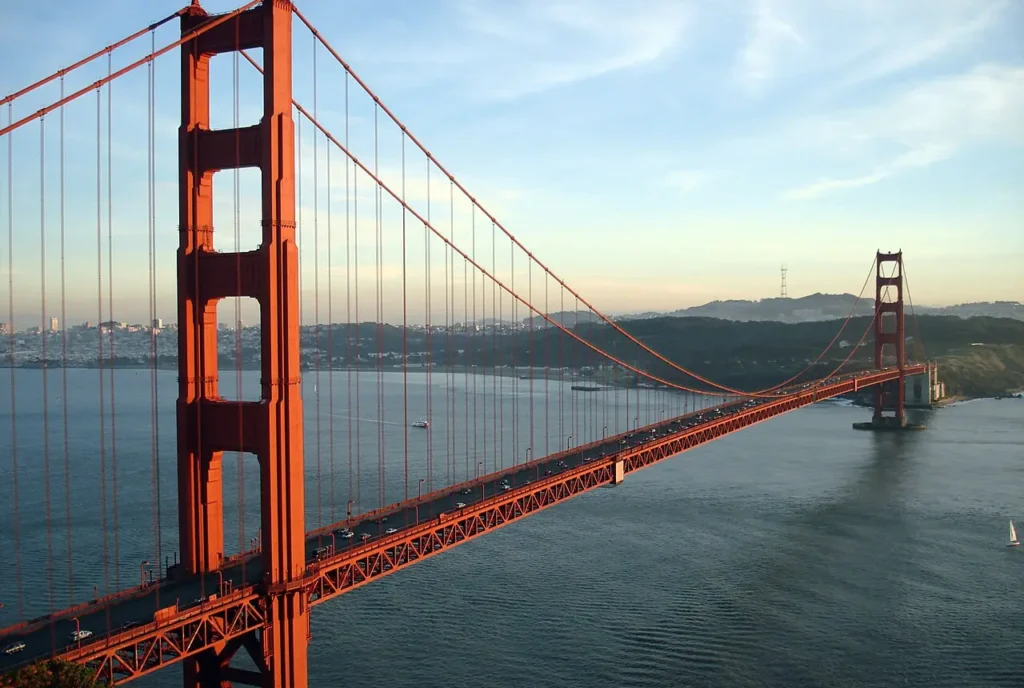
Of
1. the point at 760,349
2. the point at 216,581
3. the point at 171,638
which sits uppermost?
the point at 760,349

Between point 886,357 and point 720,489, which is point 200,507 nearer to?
point 720,489

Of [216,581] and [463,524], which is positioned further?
[463,524]

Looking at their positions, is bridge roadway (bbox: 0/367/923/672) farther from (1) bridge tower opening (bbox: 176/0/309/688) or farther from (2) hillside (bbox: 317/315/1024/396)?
(2) hillside (bbox: 317/315/1024/396)

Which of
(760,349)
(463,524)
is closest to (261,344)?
(463,524)

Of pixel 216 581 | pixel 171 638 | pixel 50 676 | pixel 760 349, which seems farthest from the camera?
pixel 760 349

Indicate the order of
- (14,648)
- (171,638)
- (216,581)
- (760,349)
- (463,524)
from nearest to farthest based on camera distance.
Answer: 1. (14,648)
2. (171,638)
3. (216,581)
4. (463,524)
5. (760,349)

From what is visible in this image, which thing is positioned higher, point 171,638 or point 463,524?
point 463,524

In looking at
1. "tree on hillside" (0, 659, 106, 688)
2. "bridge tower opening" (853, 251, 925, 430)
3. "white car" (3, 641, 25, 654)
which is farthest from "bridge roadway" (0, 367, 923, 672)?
"bridge tower opening" (853, 251, 925, 430)

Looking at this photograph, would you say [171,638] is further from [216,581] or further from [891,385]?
[891,385]

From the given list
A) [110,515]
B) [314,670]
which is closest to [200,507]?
[314,670]

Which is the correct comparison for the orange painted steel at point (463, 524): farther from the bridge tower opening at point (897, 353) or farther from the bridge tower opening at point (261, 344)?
the bridge tower opening at point (897, 353)
